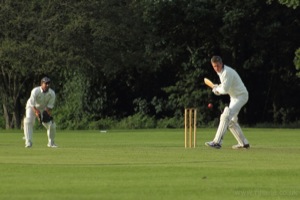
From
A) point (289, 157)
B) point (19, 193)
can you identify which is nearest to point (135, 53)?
point (289, 157)

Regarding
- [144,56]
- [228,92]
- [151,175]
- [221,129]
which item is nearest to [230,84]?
[228,92]

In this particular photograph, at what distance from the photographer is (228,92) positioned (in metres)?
23.6

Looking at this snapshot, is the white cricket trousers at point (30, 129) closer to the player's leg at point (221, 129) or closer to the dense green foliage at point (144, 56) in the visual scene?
the player's leg at point (221, 129)

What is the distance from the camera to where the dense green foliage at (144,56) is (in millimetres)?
52625

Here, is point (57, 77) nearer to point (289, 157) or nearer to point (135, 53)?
point (135, 53)

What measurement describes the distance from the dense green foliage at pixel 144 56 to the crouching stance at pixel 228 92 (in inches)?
1085

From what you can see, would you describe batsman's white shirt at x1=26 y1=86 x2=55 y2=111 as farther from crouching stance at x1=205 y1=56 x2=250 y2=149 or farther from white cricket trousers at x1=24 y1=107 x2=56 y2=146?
crouching stance at x1=205 y1=56 x2=250 y2=149

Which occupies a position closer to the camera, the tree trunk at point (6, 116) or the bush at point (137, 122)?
the bush at point (137, 122)

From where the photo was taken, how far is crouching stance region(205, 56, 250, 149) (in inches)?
917

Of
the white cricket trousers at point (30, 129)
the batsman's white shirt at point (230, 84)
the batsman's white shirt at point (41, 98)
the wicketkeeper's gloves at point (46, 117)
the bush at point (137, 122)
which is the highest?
the batsman's white shirt at point (230, 84)

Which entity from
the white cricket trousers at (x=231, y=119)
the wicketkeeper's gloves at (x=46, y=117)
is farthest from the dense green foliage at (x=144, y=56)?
the white cricket trousers at (x=231, y=119)

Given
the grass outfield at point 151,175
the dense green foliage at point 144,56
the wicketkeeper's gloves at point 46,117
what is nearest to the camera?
the grass outfield at point 151,175

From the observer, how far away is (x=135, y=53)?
55.2 meters

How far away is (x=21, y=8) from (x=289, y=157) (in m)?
33.6
